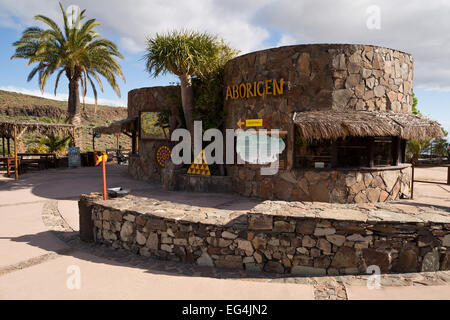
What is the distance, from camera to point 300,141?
8.78m

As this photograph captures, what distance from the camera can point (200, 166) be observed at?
10.7 m

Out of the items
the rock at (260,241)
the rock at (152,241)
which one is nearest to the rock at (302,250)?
the rock at (260,241)

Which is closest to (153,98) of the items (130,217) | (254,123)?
(254,123)

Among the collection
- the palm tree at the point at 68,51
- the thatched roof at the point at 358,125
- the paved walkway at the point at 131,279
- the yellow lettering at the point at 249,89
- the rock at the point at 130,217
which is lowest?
the paved walkway at the point at 131,279

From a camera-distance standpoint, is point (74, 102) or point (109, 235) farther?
point (74, 102)

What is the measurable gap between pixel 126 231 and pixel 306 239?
4030 mm

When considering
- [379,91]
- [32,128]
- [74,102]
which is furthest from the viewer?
[74,102]

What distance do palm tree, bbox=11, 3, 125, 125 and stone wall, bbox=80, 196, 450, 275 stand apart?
1758 cm

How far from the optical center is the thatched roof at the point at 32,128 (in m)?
16.9

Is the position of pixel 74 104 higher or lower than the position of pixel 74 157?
higher

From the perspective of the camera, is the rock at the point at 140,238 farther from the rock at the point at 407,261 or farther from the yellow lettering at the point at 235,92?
the yellow lettering at the point at 235,92

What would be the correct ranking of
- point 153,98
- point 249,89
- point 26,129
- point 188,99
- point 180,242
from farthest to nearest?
point 26,129, point 153,98, point 188,99, point 249,89, point 180,242

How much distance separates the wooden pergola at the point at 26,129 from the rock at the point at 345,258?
16609 millimetres

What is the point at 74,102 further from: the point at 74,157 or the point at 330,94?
the point at 330,94
